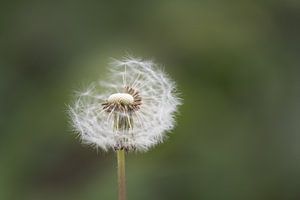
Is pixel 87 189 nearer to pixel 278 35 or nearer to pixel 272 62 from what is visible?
pixel 272 62

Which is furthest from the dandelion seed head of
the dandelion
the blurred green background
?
the blurred green background

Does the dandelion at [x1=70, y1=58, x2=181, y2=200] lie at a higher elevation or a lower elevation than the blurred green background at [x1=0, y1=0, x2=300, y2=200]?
lower

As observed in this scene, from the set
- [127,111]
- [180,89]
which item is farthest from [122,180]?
[180,89]

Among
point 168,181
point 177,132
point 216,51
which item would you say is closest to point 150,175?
point 168,181

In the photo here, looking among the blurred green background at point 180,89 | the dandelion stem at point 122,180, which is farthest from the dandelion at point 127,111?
the blurred green background at point 180,89

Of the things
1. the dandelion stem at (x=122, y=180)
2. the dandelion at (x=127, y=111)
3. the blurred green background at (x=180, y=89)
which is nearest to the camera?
the dandelion stem at (x=122, y=180)

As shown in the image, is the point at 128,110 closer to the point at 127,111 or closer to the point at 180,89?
the point at 127,111

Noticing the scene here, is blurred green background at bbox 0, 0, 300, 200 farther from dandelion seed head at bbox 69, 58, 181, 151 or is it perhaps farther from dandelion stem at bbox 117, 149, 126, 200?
dandelion stem at bbox 117, 149, 126, 200

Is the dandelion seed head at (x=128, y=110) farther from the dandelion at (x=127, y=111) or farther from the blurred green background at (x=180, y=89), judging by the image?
the blurred green background at (x=180, y=89)
